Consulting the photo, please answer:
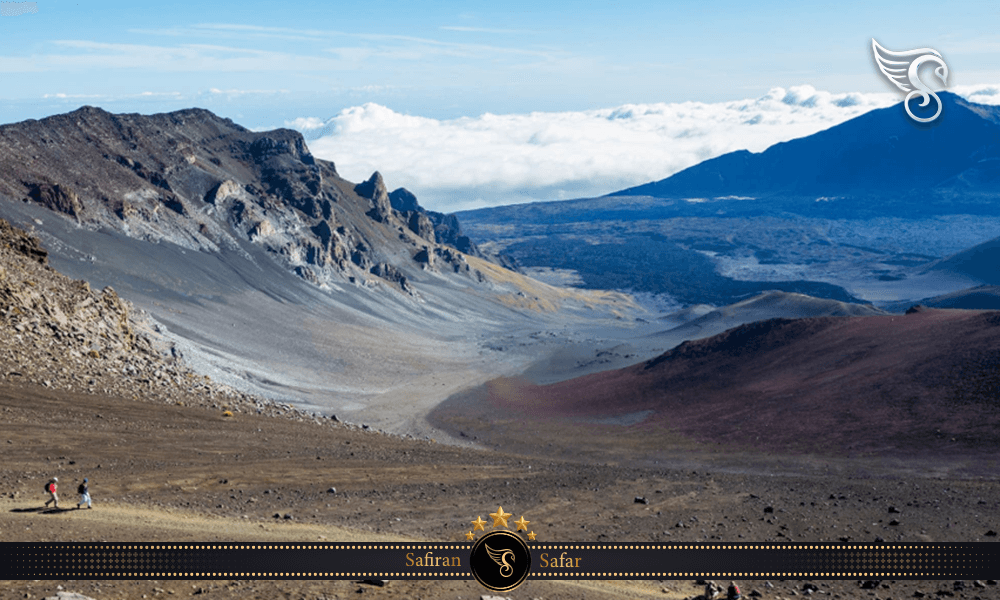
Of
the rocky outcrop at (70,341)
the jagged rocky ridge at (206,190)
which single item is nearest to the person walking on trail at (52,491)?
the rocky outcrop at (70,341)

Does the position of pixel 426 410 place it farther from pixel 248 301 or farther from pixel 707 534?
pixel 707 534

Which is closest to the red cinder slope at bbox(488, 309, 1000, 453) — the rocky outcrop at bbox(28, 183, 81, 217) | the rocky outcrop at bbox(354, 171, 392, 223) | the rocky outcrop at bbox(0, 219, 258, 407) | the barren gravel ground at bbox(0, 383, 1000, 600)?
the barren gravel ground at bbox(0, 383, 1000, 600)

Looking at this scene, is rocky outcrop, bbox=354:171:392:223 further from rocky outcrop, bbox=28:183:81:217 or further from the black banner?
the black banner

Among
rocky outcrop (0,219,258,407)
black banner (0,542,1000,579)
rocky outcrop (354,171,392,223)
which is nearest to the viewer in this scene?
black banner (0,542,1000,579)

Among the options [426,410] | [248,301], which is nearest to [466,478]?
[426,410]

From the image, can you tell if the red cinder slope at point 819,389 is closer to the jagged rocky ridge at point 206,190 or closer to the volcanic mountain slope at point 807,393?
the volcanic mountain slope at point 807,393

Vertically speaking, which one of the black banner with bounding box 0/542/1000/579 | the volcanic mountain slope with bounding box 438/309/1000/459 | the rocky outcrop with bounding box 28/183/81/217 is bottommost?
the volcanic mountain slope with bounding box 438/309/1000/459

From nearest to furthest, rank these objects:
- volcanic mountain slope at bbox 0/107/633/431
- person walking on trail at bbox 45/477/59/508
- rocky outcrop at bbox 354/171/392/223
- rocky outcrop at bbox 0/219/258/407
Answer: person walking on trail at bbox 45/477/59/508 → rocky outcrop at bbox 0/219/258/407 → volcanic mountain slope at bbox 0/107/633/431 → rocky outcrop at bbox 354/171/392/223
